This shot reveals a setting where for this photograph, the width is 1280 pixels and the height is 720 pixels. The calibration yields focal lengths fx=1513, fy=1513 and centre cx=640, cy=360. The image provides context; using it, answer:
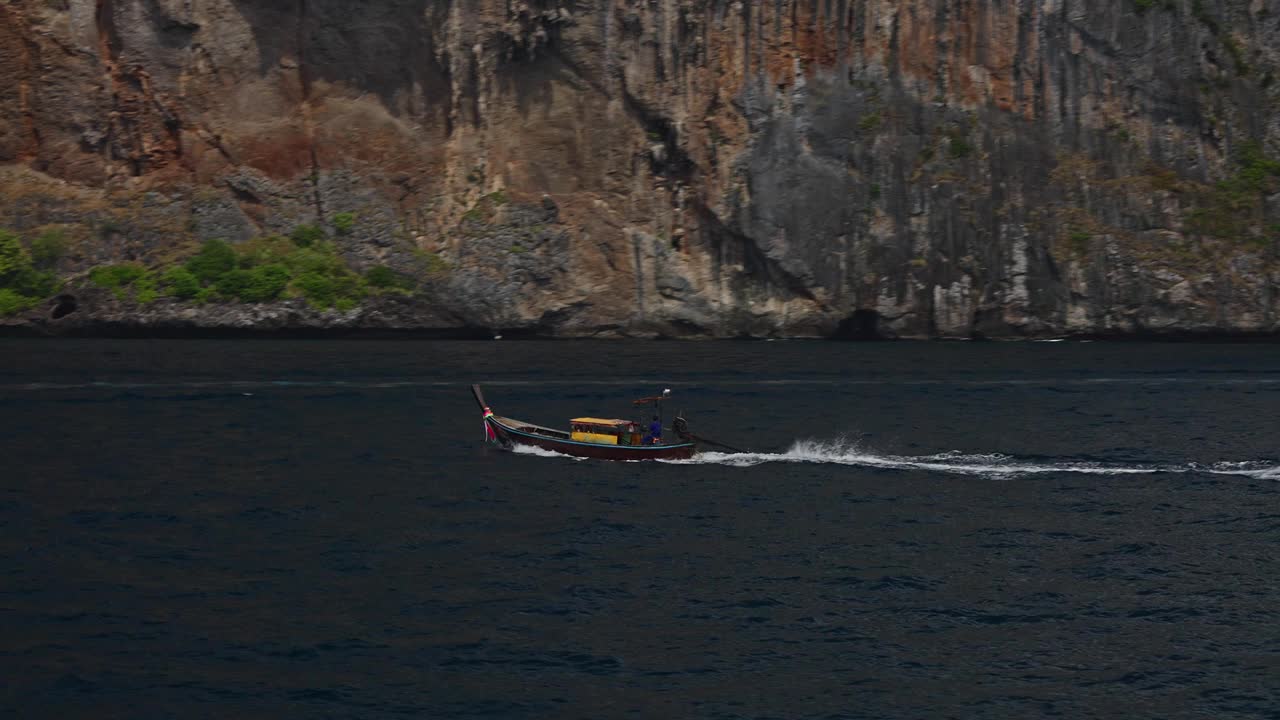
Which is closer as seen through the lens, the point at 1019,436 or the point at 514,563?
the point at 514,563

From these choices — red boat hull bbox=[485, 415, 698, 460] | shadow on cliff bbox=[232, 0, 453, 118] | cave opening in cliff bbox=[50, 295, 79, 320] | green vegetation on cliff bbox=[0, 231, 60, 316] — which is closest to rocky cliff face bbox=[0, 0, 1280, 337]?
shadow on cliff bbox=[232, 0, 453, 118]

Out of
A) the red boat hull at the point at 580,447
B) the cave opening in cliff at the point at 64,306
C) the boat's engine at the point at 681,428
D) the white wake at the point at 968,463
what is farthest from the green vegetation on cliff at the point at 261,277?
the boat's engine at the point at 681,428

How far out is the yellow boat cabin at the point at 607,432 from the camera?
58.2 metres

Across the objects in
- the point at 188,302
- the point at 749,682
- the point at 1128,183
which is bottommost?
the point at 749,682

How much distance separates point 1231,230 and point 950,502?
7798cm

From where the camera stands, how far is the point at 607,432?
58312 millimetres

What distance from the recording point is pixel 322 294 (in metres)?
108

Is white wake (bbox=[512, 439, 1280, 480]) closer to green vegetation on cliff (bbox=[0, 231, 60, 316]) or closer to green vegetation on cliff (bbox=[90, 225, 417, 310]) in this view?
green vegetation on cliff (bbox=[90, 225, 417, 310])

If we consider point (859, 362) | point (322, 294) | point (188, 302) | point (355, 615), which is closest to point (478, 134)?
point (322, 294)

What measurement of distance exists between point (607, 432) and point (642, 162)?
61.1 metres

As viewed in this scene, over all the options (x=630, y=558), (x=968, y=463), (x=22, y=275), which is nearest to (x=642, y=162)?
(x=22, y=275)

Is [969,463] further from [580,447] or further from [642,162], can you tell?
[642,162]

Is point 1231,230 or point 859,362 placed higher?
point 1231,230

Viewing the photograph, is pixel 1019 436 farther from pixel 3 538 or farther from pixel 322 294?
pixel 322 294
